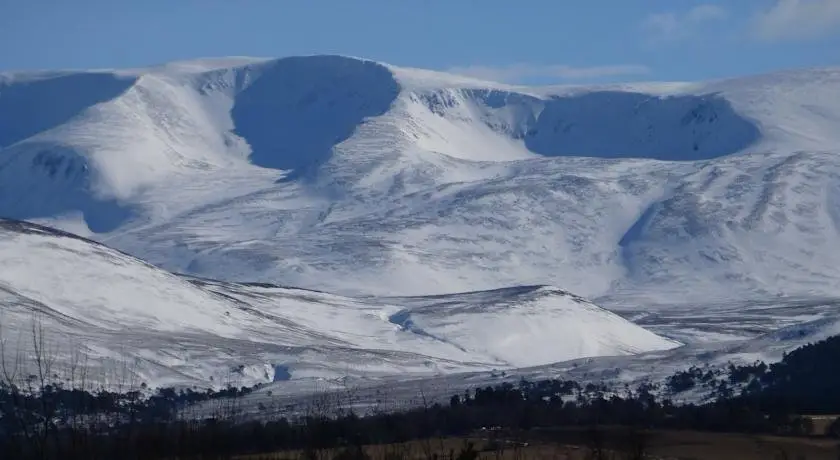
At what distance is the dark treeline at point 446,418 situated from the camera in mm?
50344

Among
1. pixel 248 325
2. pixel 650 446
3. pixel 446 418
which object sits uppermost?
pixel 650 446

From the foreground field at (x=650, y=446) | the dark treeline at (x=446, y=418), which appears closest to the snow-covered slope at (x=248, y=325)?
the dark treeline at (x=446, y=418)

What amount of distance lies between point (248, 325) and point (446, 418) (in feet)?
228

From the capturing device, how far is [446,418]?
69.7 metres

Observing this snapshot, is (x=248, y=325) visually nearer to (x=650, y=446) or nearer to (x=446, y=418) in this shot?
(x=446, y=418)

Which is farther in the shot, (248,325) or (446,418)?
(248,325)

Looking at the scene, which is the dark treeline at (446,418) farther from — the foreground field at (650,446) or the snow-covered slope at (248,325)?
the snow-covered slope at (248,325)

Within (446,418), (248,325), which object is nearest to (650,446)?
(446,418)

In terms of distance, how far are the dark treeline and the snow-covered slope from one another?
822 inches

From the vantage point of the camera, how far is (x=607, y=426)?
64750 millimetres

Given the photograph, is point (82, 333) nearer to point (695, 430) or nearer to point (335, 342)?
point (335, 342)

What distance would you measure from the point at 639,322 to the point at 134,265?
57.8m

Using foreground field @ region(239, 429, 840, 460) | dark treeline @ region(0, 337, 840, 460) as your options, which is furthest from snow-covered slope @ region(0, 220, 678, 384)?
foreground field @ region(239, 429, 840, 460)

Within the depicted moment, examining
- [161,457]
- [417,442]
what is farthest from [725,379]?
[161,457]
